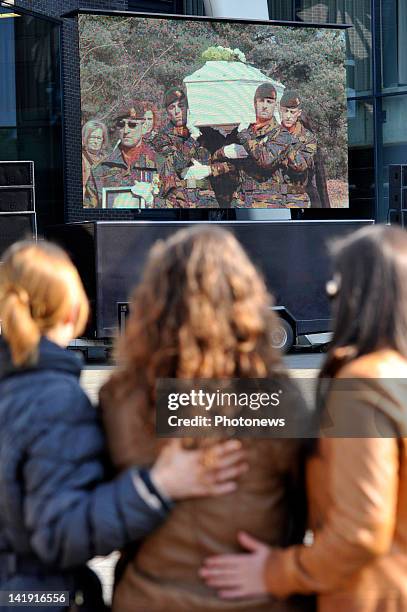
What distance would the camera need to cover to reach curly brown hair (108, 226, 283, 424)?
2.04 metres

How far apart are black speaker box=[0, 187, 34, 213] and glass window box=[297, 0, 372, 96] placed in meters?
14.2

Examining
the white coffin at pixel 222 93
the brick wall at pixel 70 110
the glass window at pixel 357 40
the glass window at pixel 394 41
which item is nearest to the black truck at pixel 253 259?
the white coffin at pixel 222 93

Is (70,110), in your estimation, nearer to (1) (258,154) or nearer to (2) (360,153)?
(1) (258,154)

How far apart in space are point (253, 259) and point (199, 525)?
16535mm

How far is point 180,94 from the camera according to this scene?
71.3 feet

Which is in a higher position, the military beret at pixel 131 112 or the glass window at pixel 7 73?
the glass window at pixel 7 73

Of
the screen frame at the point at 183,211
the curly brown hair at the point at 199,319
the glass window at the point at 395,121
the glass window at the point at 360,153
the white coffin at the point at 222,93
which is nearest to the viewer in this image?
the curly brown hair at the point at 199,319

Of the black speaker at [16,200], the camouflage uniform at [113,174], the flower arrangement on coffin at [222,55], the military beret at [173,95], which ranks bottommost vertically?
the black speaker at [16,200]

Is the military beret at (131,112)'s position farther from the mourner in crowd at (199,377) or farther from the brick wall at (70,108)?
the mourner in crowd at (199,377)

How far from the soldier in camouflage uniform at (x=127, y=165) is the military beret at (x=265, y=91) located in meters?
2.68

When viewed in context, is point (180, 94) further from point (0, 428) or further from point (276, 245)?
point (0, 428)

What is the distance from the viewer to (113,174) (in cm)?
2111

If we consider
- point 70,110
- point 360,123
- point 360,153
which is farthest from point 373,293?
point 360,123

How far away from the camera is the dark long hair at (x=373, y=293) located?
6.61 ft
